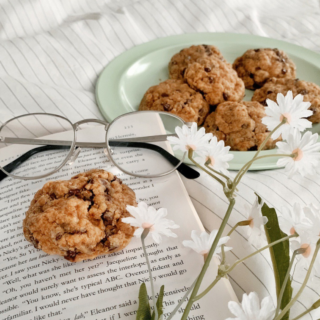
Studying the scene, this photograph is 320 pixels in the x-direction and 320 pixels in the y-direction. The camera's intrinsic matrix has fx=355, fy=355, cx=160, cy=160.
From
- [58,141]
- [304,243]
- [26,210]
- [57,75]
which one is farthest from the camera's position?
[57,75]

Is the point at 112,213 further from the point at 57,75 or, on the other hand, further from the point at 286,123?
the point at 57,75

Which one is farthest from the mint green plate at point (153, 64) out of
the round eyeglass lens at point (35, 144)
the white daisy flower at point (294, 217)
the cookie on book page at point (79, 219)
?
the white daisy flower at point (294, 217)

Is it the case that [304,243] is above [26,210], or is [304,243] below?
above

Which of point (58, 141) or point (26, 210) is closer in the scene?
point (26, 210)

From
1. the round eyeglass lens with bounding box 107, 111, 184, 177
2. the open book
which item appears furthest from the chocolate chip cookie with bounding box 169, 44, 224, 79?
the open book

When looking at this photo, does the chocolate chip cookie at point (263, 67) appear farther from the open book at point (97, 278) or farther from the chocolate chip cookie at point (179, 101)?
the open book at point (97, 278)

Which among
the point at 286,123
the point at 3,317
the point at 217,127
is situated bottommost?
the point at 3,317

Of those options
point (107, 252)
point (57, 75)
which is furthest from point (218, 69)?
point (107, 252)
